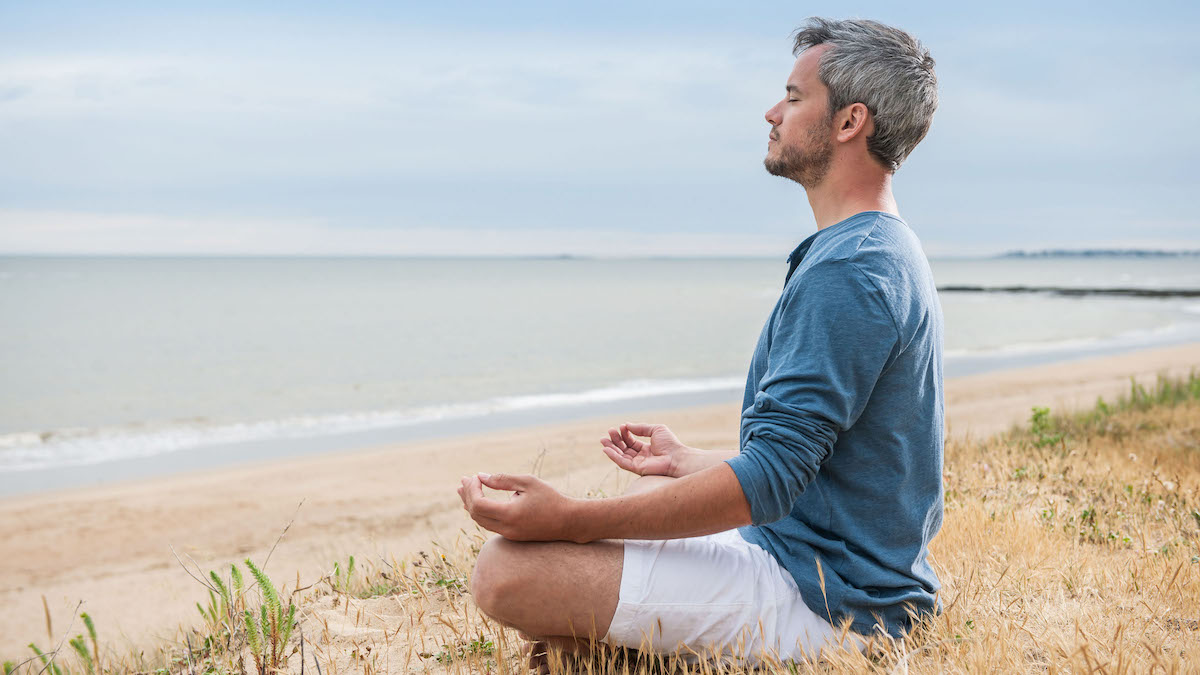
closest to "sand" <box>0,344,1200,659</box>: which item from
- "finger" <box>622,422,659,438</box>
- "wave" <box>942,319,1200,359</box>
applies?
"finger" <box>622,422,659,438</box>

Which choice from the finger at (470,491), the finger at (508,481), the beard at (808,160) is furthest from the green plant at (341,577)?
the beard at (808,160)

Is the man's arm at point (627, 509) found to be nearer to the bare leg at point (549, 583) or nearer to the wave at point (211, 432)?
the bare leg at point (549, 583)

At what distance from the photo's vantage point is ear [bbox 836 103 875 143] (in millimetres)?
2582

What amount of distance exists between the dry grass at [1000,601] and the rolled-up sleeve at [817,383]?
1.94ft

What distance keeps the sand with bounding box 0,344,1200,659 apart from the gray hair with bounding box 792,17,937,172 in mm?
3036

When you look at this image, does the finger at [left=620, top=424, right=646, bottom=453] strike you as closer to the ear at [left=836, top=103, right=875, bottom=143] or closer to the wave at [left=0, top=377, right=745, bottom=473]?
A: the ear at [left=836, top=103, right=875, bottom=143]

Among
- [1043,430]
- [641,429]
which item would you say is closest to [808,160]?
[641,429]

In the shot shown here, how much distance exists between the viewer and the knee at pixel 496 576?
2.47m

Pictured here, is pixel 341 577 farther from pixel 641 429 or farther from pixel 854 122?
pixel 854 122

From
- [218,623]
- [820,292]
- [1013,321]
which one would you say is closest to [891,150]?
[820,292]


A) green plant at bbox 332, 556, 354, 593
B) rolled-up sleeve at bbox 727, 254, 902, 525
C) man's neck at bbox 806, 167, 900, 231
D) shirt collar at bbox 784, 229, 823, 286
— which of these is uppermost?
man's neck at bbox 806, 167, 900, 231

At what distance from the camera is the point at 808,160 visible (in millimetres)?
2705

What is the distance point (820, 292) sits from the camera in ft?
7.56

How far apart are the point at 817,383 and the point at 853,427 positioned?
0.31 m
